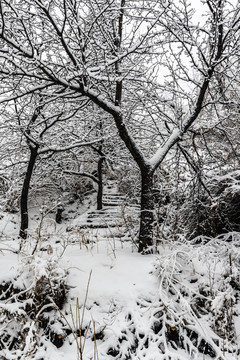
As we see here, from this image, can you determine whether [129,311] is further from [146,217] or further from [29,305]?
[146,217]

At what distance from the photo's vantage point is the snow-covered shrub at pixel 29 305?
8.95 ft

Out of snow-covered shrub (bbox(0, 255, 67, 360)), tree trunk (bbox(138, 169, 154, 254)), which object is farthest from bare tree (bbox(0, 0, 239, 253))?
snow-covered shrub (bbox(0, 255, 67, 360))

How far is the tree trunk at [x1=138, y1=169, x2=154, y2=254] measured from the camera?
4262mm

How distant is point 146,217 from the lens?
4.29 meters

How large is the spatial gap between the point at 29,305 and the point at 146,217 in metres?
2.15

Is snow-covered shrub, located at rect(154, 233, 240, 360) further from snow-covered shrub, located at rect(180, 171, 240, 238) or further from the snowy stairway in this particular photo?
the snowy stairway

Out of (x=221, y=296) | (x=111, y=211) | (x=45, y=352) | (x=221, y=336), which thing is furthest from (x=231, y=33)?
(x=111, y=211)

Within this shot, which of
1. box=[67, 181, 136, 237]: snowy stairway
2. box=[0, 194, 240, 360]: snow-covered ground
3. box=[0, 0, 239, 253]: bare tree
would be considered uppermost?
box=[0, 0, 239, 253]: bare tree

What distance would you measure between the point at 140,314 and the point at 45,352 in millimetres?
1109

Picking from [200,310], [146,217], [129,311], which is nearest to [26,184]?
[146,217]

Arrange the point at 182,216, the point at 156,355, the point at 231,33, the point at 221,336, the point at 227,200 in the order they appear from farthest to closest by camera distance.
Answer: the point at 182,216
the point at 227,200
the point at 231,33
the point at 221,336
the point at 156,355

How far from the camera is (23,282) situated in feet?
10.6

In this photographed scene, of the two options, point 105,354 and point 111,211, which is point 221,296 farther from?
point 111,211

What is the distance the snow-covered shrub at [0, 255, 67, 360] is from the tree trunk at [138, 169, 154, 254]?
4.89ft
